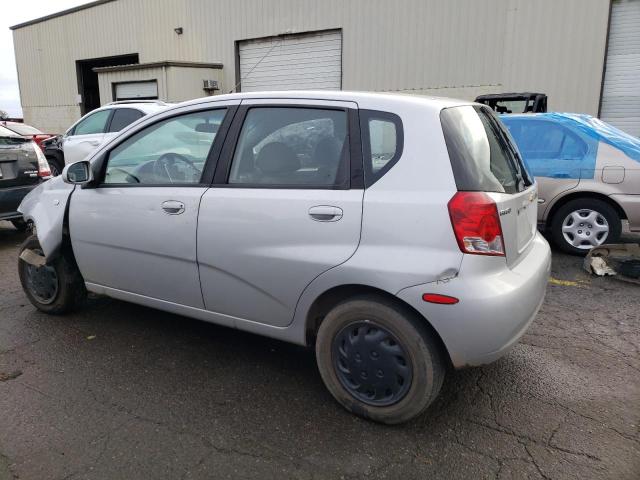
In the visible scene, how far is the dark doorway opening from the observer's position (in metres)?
20.8

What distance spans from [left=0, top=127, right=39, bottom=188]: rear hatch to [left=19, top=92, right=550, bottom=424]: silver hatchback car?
3.52m

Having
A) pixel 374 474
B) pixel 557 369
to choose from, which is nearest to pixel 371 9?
pixel 557 369

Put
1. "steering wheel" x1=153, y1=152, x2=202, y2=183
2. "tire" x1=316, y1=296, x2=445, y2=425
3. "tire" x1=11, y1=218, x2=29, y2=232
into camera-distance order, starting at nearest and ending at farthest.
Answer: "tire" x1=316, y1=296, x2=445, y2=425, "steering wheel" x1=153, y1=152, x2=202, y2=183, "tire" x1=11, y1=218, x2=29, y2=232

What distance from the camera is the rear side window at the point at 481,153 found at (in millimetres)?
2434

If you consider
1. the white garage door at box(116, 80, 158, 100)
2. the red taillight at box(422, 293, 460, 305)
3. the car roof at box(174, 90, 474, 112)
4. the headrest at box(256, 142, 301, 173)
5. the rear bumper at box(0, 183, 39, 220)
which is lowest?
the rear bumper at box(0, 183, 39, 220)

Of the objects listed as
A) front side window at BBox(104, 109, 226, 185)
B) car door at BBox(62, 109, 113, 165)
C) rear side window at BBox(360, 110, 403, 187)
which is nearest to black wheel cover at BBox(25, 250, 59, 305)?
front side window at BBox(104, 109, 226, 185)

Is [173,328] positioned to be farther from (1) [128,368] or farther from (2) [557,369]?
(2) [557,369]

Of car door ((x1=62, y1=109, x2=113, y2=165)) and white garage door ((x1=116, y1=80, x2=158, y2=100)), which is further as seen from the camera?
white garage door ((x1=116, y1=80, x2=158, y2=100))

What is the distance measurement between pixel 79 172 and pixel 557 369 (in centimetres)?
342

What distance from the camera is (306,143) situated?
282cm

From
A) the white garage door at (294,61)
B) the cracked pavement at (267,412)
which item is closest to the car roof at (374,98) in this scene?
the cracked pavement at (267,412)

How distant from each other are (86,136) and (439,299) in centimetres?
913

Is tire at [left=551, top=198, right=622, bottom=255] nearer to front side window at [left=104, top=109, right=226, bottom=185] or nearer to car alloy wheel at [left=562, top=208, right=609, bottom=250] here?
car alloy wheel at [left=562, top=208, right=609, bottom=250]

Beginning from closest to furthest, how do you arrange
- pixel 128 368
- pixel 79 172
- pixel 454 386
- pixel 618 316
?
pixel 454 386 < pixel 128 368 < pixel 79 172 < pixel 618 316
